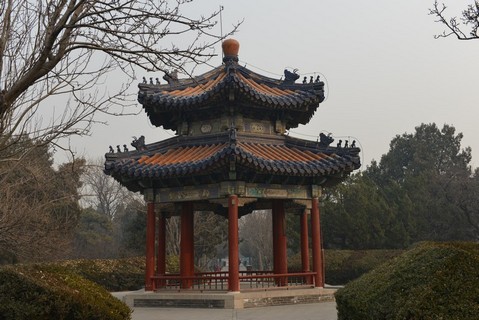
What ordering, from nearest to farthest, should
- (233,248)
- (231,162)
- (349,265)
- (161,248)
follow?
1. (231,162)
2. (233,248)
3. (161,248)
4. (349,265)

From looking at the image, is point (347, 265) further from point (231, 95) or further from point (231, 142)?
point (231, 142)

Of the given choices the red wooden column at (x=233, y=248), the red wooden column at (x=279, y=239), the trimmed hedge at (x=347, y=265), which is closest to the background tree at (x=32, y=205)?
the red wooden column at (x=233, y=248)

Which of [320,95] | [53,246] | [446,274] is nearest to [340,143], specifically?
A: [320,95]

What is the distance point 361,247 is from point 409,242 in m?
4.32

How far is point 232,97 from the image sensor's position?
50.1 feet

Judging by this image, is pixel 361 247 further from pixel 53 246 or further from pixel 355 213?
pixel 53 246

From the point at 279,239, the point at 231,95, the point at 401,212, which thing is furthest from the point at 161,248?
the point at 401,212

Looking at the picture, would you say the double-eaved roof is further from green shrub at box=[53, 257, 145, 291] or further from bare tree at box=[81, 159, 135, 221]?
bare tree at box=[81, 159, 135, 221]

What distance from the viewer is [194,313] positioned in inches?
498

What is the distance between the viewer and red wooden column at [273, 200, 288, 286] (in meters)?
16.4

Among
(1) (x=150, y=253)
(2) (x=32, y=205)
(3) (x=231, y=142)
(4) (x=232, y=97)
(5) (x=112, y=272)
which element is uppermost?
(4) (x=232, y=97)

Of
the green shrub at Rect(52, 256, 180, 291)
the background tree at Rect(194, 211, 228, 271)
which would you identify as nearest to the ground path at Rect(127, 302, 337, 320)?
the green shrub at Rect(52, 256, 180, 291)

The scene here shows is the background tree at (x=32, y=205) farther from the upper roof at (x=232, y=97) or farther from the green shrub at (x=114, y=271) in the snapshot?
the upper roof at (x=232, y=97)

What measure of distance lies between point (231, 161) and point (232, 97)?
255 centimetres
